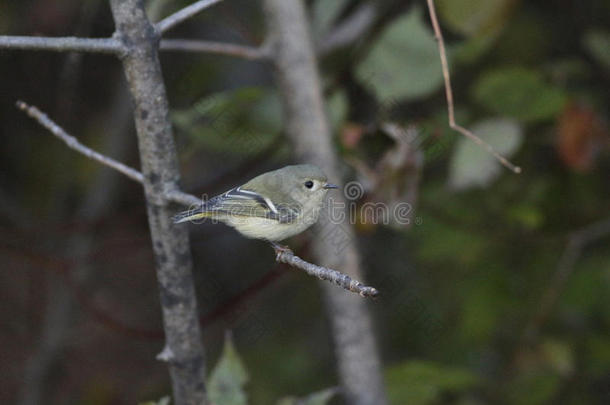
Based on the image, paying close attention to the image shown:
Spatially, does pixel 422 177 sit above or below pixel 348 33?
below

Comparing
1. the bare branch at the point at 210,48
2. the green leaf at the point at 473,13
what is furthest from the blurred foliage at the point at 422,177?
the bare branch at the point at 210,48

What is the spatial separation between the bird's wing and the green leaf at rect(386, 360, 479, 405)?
69cm

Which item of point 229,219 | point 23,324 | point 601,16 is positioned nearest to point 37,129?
point 23,324

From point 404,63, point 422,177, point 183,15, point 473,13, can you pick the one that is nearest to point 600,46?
point 473,13

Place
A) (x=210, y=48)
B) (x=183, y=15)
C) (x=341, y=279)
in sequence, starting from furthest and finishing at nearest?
(x=210, y=48) → (x=183, y=15) → (x=341, y=279)

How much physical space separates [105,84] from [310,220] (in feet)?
7.72

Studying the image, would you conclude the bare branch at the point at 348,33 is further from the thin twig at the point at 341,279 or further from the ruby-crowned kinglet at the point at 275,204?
the thin twig at the point at 341,279

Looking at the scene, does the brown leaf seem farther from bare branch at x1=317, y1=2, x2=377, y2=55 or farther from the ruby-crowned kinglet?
the ruby-crowned kinglet

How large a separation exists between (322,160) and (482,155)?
1.43 feet

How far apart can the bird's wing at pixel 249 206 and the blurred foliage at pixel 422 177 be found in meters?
0.30

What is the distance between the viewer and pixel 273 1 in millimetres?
1884

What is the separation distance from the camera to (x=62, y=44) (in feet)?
3.51

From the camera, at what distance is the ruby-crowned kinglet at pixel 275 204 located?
1.54 metres

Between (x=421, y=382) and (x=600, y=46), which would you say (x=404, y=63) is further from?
(x=421, y=382)
